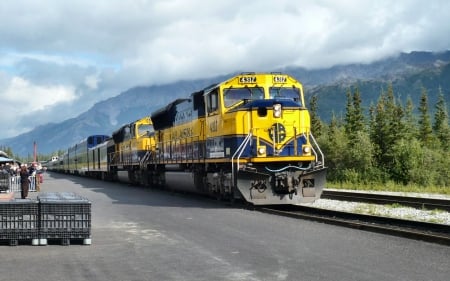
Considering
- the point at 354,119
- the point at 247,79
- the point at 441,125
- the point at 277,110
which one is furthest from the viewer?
the point at 441,125

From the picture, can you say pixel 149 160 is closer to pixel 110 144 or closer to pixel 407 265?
pixel 110 144

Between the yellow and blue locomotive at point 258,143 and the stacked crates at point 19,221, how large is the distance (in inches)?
278

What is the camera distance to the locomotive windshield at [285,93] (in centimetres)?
1852

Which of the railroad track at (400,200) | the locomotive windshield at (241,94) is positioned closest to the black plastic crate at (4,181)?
the locomotive windshield at (241,94)

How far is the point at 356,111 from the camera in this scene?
91812 millimetres

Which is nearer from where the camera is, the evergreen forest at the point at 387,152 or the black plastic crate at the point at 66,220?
the black plastic crate at the point at 66,220

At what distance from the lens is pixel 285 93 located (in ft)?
61.2

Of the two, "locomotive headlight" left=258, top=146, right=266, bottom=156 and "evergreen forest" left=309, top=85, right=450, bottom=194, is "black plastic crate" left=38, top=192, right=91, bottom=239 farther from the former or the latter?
"evergreen forest" left=309, top=85, right=450, bottom=194

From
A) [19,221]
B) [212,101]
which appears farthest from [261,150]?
[19,221]

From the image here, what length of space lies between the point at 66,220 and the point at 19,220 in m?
0.87

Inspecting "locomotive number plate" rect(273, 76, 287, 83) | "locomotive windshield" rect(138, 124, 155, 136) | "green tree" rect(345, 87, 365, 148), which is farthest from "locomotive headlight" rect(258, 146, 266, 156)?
"green tree" rect(345, 87, 365, 148)

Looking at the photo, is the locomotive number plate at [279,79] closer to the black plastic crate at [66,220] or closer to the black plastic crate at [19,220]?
the black plastic crate at [66,220]

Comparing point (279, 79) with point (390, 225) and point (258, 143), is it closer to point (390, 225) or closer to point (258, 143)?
point (258, 143)

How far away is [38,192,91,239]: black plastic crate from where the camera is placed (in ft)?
34.6
